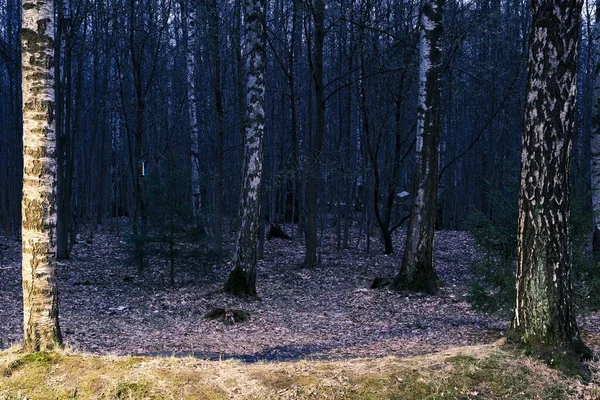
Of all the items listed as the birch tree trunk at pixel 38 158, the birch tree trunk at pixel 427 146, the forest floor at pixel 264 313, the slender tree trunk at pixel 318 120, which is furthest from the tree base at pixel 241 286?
the birch tree trunk at pixel 38 158

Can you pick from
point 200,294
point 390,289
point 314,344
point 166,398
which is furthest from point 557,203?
point 200,294

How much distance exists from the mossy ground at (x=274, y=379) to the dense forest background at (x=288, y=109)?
12.1 ft

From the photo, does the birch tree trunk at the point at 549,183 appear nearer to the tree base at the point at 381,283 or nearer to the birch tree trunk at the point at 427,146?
the birch tree trunk at the point at 427,146

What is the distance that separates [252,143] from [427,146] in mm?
3555

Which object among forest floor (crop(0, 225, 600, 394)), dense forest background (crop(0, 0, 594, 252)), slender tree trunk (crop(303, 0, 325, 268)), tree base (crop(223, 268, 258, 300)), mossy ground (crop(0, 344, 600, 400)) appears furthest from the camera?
dense forest background (crop(0, 0, 594, 252))

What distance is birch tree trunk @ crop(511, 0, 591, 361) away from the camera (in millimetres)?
5082

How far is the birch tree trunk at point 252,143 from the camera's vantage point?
36.1 ft

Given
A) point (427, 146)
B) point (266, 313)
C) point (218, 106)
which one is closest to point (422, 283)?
point (427, 146)

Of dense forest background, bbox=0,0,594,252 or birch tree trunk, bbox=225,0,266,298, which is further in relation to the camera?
dense forest background, bbox=0,0,594,252

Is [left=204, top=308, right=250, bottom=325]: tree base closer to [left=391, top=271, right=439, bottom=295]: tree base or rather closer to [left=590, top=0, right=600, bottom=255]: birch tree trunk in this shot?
[left=391, top=271, right=439, bottom=295]: tree base

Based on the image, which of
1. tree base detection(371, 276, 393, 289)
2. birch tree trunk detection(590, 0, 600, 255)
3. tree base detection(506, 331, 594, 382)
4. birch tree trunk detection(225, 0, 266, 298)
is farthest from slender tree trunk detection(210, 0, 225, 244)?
tree base detection(506, 331, 594, 382)

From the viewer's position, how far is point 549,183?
16.7 ft

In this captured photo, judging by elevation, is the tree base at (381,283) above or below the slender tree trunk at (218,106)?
below

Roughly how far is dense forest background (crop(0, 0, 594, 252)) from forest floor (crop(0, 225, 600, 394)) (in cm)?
150
